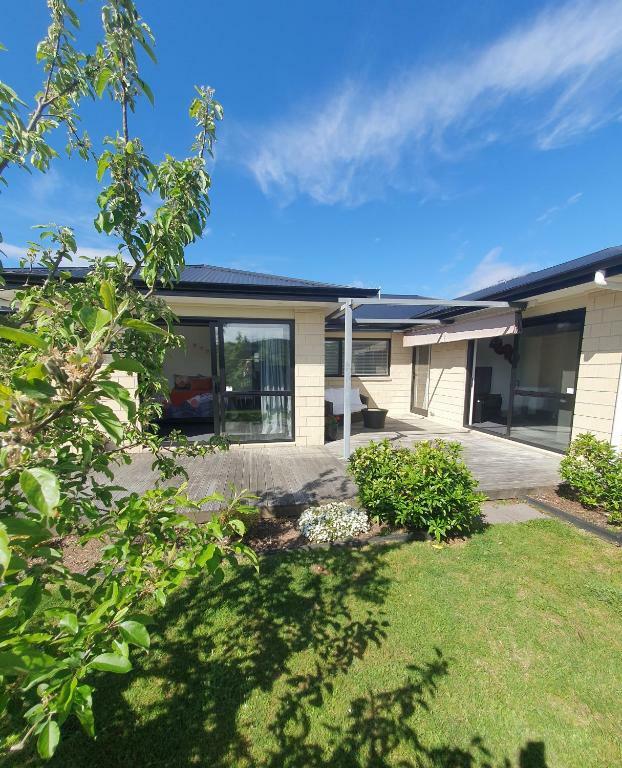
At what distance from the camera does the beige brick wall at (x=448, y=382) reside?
28.4 ft

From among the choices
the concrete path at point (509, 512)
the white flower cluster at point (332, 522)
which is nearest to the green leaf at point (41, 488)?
the white flower cluster at point (332, 522)

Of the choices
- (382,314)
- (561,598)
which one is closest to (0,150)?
(561,598)

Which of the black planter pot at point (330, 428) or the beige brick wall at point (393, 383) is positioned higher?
the beige brick wall at point (393, 383)

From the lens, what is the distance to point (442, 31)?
483 centimetres

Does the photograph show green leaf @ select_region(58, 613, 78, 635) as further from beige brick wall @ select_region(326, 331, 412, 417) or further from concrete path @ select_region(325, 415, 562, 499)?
beige brick wall @ select_region(326, 331, 412, 417)

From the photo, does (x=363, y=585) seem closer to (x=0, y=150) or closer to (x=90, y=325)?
(x=90, y=325)

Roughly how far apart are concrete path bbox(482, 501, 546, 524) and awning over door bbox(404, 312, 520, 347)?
362 centimetres

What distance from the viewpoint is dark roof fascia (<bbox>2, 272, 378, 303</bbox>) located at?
534cm

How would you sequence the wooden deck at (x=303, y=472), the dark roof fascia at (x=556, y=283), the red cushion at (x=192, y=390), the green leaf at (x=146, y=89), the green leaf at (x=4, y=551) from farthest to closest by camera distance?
the red cushion at (x=192, y=390)
the dark roof fascia at (x=556, y=283)
the wooden deck at (x=303, y=472)
the green leaf at (x=146, y=89)
the green leaf at (x=4, y=551)

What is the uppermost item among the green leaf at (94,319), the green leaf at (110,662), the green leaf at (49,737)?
the green leaf at (94,319)

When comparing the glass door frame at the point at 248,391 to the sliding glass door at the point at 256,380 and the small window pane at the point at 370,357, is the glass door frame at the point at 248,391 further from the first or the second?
the small window pane at the point at 370,357

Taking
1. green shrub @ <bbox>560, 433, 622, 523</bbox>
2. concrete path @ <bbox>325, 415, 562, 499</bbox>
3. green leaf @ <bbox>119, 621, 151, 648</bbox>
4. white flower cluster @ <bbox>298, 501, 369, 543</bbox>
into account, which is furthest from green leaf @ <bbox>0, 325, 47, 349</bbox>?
green shrub @ <bbox>560, 433, 622, 523</bbox>

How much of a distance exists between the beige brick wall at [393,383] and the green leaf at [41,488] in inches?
398

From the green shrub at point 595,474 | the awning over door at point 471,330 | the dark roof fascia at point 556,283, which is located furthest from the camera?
the awning over door at point 471,330
